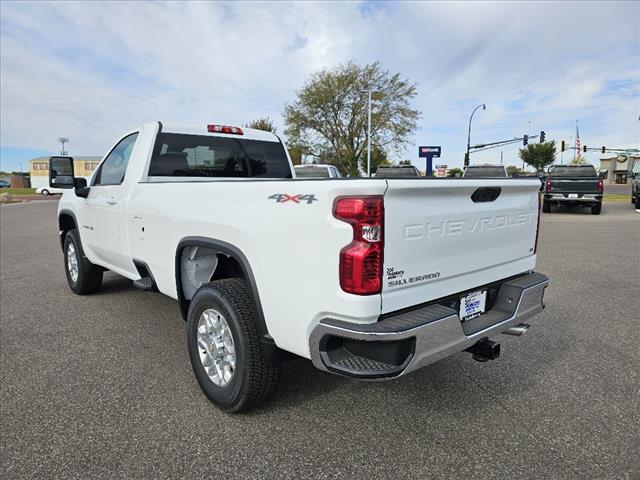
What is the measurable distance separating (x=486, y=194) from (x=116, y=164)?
12.3 ft

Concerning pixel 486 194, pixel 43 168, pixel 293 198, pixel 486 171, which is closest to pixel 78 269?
pixel 293 198

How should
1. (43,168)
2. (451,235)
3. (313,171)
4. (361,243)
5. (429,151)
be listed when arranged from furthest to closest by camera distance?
(43,168) → (429,151) → (313,171) → (451,235) → (361,243)

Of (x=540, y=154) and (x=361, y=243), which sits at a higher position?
(x=540, y=154)

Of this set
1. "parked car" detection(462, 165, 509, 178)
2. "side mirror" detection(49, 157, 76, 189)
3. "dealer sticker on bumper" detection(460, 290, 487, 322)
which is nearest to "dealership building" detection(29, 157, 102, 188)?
"parked car" detection(462, 165, 509, 178)

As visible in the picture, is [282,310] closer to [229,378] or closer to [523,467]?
[229,378]

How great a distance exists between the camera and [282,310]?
2496 millimetres

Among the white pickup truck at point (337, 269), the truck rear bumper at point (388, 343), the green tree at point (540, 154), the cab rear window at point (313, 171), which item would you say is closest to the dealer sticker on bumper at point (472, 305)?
the white pickup truck at point (337, 269)

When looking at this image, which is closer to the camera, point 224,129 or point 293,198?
point 293,198

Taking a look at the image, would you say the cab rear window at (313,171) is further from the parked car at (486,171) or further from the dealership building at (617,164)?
the dealership building at (617,164)

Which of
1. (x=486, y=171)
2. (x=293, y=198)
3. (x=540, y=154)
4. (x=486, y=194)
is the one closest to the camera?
(x=293, y=198)

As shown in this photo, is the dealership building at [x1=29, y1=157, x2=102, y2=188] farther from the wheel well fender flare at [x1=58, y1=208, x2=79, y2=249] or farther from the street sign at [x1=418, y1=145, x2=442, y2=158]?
the wheel well fender flare at [x1=58, y1=208, x2=79, y2=249]

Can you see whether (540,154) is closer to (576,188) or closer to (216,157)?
(576,188)

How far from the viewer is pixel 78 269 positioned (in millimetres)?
5641

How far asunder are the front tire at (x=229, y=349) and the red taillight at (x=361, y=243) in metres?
0.83
